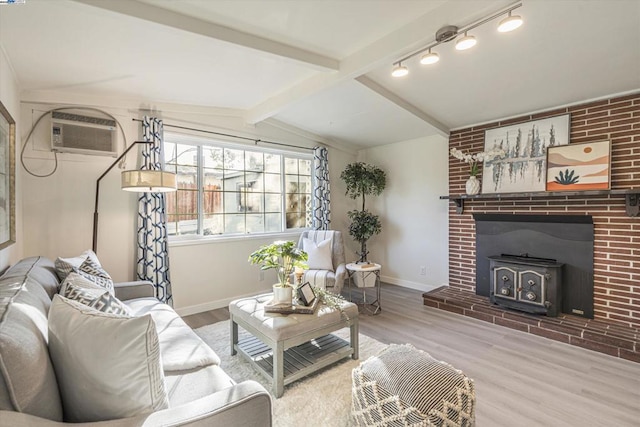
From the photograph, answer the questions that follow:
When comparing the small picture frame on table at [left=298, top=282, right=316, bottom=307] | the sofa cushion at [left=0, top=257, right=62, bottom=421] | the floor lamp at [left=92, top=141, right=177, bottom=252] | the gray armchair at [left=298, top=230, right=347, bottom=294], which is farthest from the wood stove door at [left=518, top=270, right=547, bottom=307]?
the sofa cushion at [left=0, top=257, right=62, bottom=421]

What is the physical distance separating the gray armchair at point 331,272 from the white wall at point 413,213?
4.36ft

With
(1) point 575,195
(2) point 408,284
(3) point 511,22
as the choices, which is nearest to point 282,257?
(3) point 511,22

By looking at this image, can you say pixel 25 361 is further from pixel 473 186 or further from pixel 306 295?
pixel 473 186

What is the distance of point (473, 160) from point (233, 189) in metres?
3.19

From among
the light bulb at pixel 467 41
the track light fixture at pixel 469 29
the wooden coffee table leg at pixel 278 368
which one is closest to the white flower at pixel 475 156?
the track light fixture at pixel 469 29

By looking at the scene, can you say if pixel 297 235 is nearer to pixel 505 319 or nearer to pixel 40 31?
pixel 505 319

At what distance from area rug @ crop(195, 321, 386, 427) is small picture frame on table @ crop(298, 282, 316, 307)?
53 centimetres

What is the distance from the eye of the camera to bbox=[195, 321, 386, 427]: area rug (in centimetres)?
181

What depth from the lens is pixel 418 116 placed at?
3.63 m

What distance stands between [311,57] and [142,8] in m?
1.23

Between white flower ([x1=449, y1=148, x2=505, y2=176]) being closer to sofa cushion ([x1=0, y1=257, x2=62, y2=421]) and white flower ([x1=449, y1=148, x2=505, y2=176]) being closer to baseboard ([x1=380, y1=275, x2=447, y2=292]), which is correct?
baseboard ([x1=380, y1=275, x2=447, y2=292])

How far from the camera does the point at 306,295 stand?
2391 mm

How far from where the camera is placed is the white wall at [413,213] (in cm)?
432

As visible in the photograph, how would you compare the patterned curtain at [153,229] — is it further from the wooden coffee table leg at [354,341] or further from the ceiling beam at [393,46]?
the wooden coffee table leg at [354,341]
